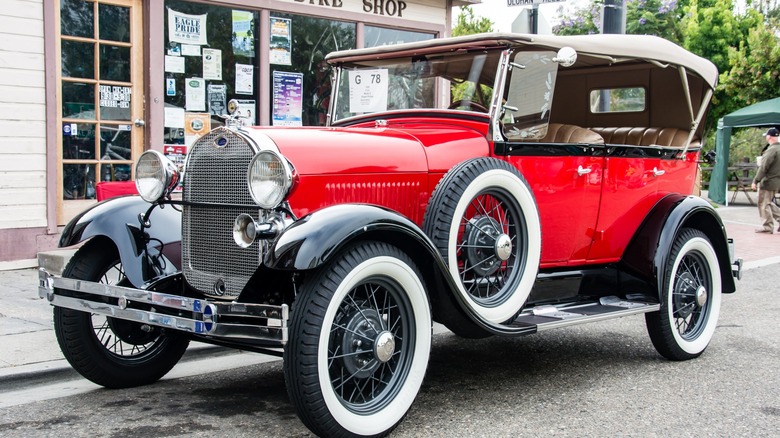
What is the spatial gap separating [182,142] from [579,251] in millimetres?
5048

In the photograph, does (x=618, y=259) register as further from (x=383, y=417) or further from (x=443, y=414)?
(x=383, y=417)

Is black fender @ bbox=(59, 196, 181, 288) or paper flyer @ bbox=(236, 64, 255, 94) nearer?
black fender @ bbox=(59, 196, 181, 288)

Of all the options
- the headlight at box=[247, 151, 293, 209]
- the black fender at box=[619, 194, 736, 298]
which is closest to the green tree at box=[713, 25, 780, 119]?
the black fender at box=[619, 194, 736, 298]

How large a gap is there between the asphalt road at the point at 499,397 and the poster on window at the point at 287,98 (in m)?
4.58

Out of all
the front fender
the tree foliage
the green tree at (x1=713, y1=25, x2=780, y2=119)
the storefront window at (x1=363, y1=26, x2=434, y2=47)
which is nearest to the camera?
the front fender

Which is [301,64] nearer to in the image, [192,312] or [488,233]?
[488,233]

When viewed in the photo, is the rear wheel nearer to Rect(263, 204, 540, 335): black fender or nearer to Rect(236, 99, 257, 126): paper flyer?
Rect(263, 204, 540, 335): black fender

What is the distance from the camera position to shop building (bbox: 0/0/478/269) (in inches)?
300

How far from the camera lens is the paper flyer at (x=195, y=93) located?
28.7ft

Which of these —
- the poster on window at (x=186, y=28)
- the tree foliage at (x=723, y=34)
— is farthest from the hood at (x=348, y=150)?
the tree foliage at (x=723, y=34)

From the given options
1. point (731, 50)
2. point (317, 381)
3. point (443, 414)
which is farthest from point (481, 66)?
point (731, 50)

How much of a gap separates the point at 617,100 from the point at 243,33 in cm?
461

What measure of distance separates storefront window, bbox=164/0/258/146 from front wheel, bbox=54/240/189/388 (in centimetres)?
428

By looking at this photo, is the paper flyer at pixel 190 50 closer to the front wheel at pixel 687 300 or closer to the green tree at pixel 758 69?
the front wheel at pixel 687 300
